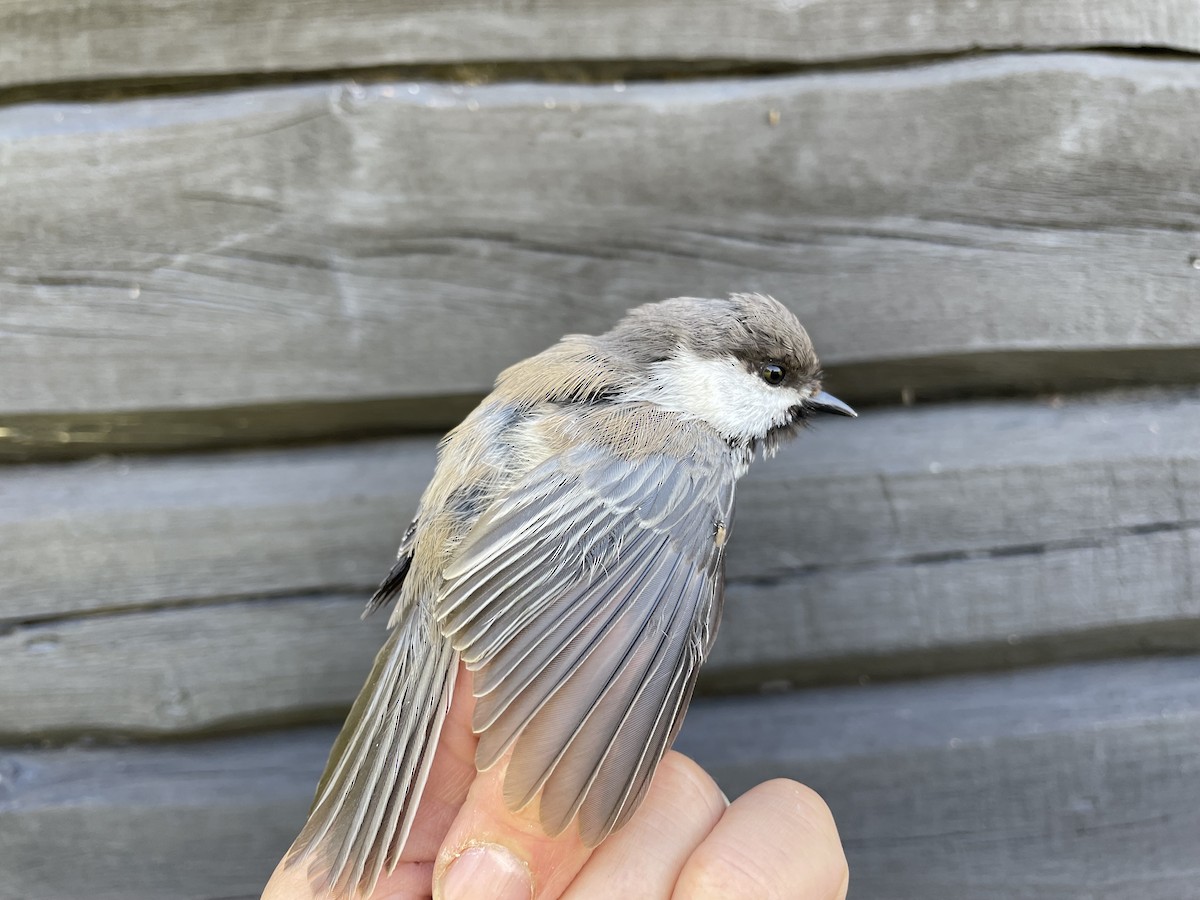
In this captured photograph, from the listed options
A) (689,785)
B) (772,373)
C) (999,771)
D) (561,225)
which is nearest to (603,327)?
(561,225)

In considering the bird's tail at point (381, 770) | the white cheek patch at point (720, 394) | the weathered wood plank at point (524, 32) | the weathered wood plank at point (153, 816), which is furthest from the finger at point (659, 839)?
the weathered wood plank at point (524, 32)

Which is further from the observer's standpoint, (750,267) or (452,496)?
(750,267)

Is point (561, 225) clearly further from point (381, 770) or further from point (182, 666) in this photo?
point (182, 666)

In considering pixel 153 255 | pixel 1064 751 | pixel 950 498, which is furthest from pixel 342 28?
pixel 1064 751

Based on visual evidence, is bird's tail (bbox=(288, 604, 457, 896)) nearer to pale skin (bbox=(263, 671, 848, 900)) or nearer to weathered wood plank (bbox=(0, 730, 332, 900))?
pale skin (bbox=(263, 671, 848, 900))

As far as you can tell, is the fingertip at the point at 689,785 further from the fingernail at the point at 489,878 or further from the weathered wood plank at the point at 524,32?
the weathered wood plank at the point at 524,32

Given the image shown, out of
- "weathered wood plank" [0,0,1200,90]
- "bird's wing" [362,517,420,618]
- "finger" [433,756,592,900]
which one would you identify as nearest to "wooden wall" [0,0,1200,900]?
"weathered wood plank" [0,0,1200,90]

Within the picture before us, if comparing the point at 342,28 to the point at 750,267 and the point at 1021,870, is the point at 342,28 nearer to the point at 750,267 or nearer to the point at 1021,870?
the point at 750,267
